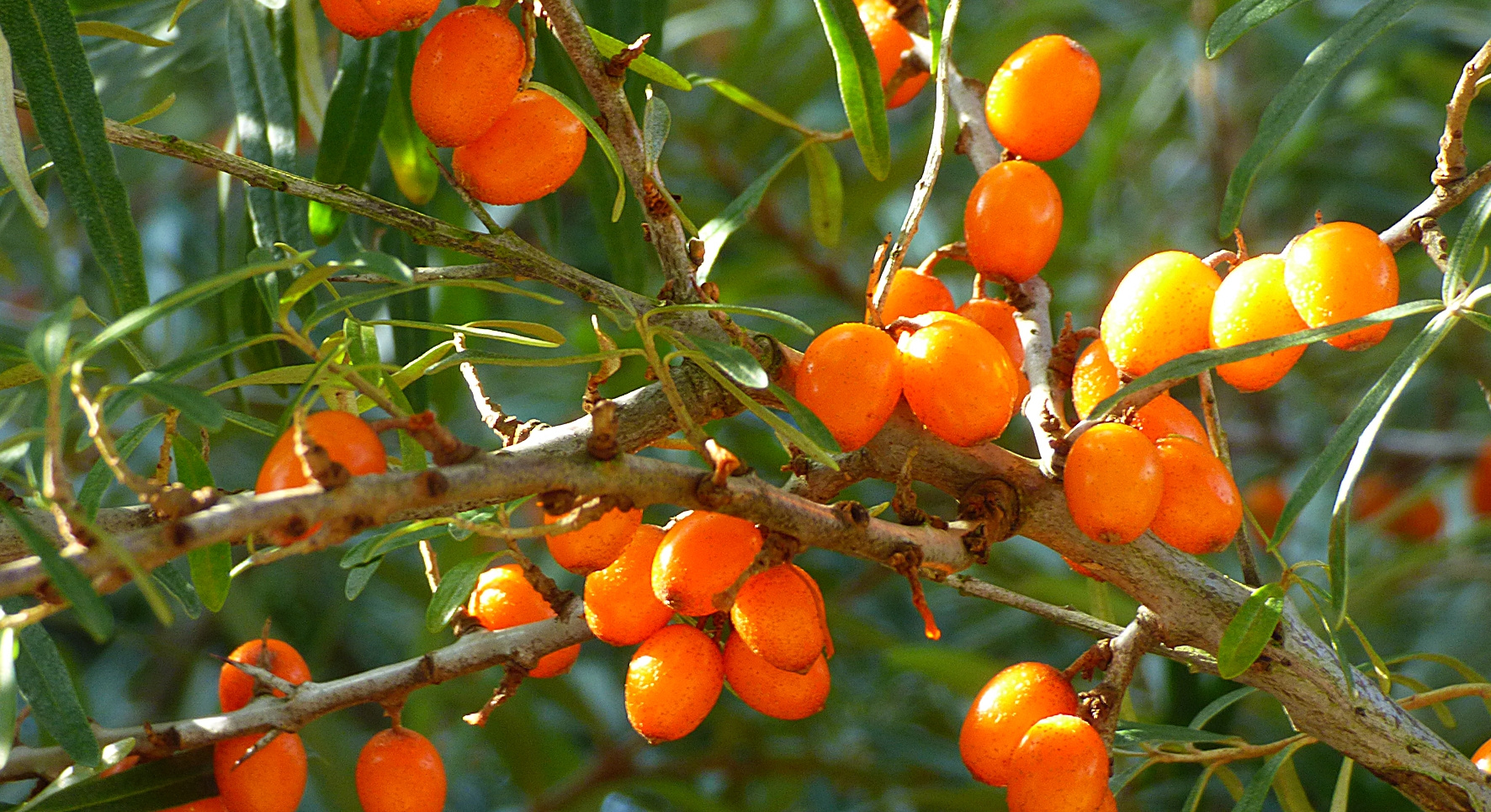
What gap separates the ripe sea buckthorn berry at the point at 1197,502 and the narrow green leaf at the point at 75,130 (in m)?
0.53

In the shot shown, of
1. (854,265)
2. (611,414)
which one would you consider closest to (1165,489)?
(611,414)

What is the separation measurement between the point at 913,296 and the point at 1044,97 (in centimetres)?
15

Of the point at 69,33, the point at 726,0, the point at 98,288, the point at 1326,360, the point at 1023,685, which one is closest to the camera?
the point at 69,33

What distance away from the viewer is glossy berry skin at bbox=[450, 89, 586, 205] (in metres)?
0.68

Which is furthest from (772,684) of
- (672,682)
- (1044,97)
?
(1044,97)

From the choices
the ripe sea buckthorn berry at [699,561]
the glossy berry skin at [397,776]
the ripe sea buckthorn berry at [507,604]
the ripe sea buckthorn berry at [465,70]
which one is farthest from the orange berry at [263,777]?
the ripe sea buckthorn berry at [465,70]

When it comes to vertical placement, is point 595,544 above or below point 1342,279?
below

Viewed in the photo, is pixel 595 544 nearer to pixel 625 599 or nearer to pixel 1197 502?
pixel 625 599

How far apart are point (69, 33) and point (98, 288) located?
1155 mm

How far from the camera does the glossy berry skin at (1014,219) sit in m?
0.76

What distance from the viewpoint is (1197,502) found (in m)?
0.66

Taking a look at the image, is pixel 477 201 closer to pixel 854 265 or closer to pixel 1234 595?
pixel 1234 595

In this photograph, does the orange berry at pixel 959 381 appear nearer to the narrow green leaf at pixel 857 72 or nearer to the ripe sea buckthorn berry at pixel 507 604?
the narrow green leaf at pixel 857 72

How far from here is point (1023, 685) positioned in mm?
730
